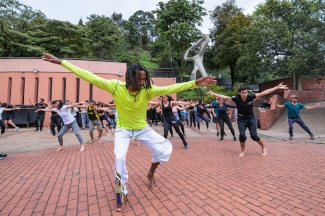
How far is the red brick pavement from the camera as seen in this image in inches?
111

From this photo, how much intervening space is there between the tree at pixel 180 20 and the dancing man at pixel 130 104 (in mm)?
24094

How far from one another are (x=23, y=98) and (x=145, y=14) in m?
75.5

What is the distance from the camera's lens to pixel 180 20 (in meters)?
26.5

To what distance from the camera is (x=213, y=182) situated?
12.3 feet

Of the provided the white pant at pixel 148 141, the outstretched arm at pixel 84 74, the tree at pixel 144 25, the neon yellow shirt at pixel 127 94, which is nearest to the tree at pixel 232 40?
the neon yellow shirt at pixel 127 94

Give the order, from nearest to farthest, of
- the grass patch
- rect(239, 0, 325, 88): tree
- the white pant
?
the white pant < rect(239, 0, 325, 88): tree < the grass patch

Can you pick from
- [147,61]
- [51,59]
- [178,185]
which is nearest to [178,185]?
[178,185]

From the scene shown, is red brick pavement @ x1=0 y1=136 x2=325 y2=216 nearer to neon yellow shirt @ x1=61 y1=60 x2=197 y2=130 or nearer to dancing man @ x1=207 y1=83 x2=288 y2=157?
dancing man @ x1=207 y1=83 x2=288 y2=157

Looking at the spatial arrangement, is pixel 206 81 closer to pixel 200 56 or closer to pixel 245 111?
pixel 245 111

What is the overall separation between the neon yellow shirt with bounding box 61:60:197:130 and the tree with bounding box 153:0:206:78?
2410 cm

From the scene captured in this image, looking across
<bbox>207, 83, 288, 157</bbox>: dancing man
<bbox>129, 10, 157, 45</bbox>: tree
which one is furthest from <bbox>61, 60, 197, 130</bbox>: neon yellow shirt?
<bbox>129, 10, 157, 45</bbox>: tree

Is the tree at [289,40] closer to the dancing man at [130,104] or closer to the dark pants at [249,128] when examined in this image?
the dark pants at [249,128]

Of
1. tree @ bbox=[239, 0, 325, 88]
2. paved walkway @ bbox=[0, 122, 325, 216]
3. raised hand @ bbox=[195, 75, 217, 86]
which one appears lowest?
paved walkway @ bbox=[0, 122, 325, 216]

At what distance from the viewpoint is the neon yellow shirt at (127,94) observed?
280 centimetres
